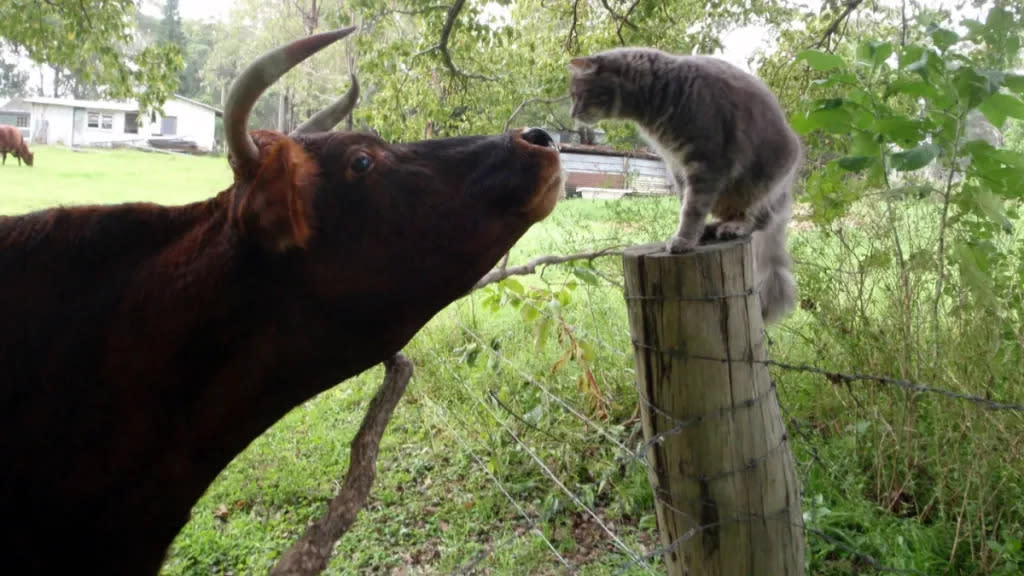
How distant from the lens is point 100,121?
9.32m

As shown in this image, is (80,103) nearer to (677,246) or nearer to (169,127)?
(169,127)

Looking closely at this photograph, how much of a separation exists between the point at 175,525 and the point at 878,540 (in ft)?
8.19

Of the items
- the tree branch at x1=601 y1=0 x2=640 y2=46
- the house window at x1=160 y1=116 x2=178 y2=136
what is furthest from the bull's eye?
the house window at x1=160 y1=116 x2=178 y2=136

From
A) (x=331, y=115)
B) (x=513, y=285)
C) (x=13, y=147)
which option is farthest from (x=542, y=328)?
(x=13, y=147)

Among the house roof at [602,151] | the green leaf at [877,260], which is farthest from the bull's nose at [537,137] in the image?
the house roof at [602,151]

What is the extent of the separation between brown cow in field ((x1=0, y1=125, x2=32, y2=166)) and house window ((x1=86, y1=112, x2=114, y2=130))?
12.1 ft

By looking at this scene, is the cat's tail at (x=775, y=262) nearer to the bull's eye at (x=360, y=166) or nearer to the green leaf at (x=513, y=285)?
the green leaf at (x=513, y=285)

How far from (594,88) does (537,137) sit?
1.43 metres

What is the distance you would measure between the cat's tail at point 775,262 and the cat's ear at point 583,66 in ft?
2.53

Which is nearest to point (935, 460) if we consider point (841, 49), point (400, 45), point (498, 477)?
point (498, 477)

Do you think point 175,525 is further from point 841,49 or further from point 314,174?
point 841,49

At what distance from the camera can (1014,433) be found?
251 centimetres

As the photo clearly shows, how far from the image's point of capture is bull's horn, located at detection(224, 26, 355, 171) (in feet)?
3.43

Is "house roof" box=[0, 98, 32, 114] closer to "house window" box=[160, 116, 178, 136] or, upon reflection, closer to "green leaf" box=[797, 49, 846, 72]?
"house window" box=[160, 116, 178, 136]
